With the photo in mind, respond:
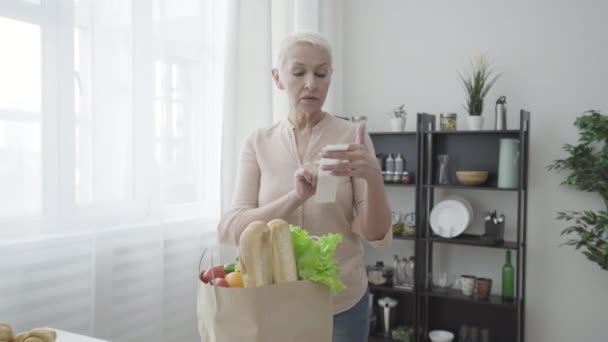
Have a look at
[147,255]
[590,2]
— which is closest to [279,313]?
[147,255]

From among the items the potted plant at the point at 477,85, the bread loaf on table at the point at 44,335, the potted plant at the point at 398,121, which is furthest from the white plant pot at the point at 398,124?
the bread loaf on table at the point at 44,335

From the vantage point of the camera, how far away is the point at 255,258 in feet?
2.71

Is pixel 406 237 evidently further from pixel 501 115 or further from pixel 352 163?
pixel 352 163

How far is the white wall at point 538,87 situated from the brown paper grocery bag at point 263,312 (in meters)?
2.52

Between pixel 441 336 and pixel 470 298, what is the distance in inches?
12.5

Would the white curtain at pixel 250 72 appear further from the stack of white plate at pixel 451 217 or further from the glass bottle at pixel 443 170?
the stack of white plate at pixel 451 217

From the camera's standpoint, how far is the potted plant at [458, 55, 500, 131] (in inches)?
115

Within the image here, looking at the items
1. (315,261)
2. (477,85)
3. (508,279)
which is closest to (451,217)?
(508,279)

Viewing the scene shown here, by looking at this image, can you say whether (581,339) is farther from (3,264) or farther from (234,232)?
(3,264)

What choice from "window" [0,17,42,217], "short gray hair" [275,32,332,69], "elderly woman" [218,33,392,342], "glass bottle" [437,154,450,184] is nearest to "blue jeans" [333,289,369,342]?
"elderly woman" [218,33,392,342]

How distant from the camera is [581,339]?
9.53 feet

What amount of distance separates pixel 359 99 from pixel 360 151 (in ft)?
8.12

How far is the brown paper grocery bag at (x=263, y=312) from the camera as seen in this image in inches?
32.4

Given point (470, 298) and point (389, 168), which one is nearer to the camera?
point (470, 298)
